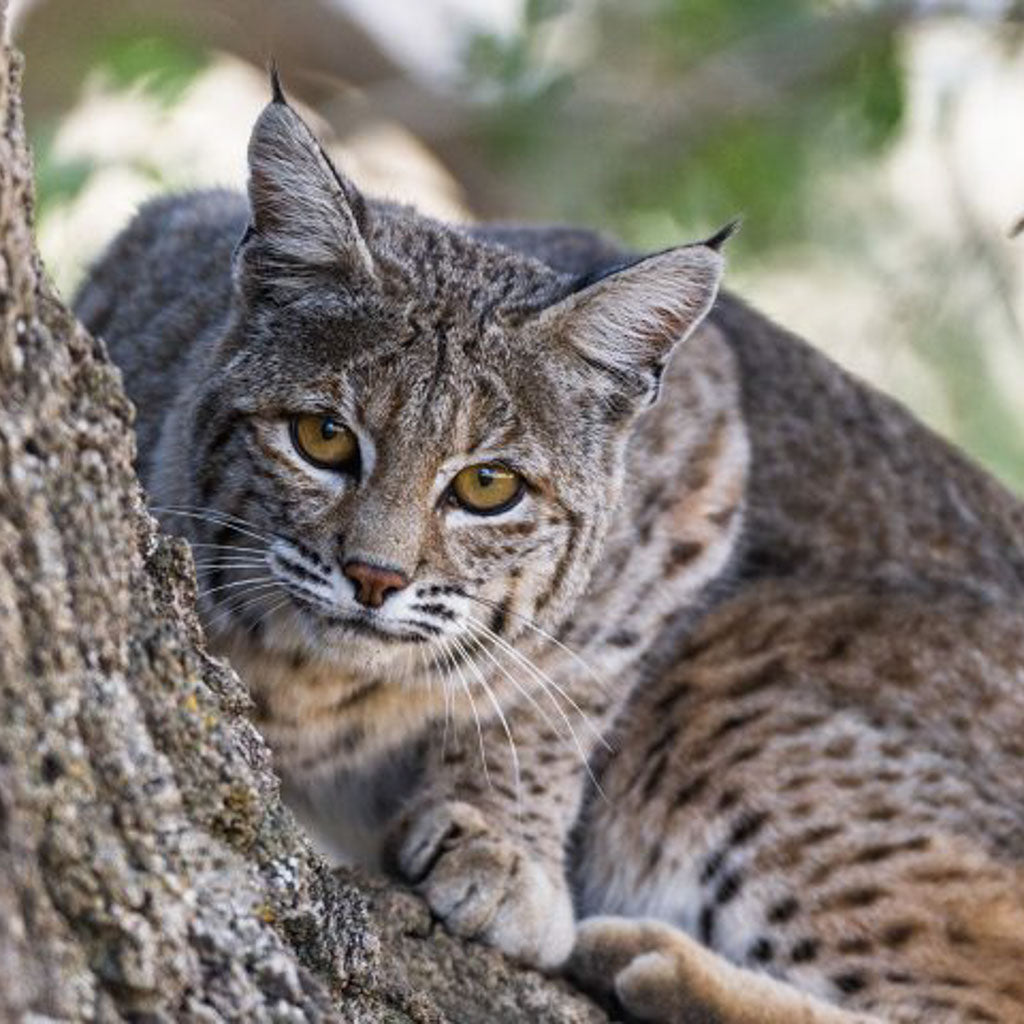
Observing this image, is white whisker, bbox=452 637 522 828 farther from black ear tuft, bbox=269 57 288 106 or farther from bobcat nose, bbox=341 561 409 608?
black ear tuft, bbox=269 57 288 106

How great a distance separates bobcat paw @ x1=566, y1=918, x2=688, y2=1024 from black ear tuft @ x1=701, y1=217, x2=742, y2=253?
1483 mm

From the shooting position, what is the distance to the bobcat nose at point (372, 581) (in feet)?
12.8

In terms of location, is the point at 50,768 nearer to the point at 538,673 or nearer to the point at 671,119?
the point at 538,673

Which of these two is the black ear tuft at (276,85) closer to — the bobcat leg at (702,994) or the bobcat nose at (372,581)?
the bobcat nose at (372,581)

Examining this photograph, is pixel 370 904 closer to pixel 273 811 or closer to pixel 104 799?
pixel 273 811

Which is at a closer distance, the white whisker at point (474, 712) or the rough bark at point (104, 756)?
the rough bark at point (104, 756)

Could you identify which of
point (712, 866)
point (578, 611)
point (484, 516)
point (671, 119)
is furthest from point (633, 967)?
point (671, 119)

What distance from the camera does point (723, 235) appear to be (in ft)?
13.1

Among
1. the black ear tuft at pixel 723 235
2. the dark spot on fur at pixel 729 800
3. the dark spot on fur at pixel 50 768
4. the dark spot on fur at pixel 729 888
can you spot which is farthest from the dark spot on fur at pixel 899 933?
the dark spot on fur at pixel 50 768

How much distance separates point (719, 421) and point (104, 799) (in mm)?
2974

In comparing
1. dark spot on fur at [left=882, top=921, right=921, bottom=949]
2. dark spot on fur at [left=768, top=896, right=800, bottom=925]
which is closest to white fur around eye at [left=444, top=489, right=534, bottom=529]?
dark spot on fur at [left=768, top=896, right=800, bottom=925]

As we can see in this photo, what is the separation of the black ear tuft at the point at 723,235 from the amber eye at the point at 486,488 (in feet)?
1.99

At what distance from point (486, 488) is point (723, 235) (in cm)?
69

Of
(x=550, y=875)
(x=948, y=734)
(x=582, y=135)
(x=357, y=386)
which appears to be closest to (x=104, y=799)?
(x=357, y=386)
